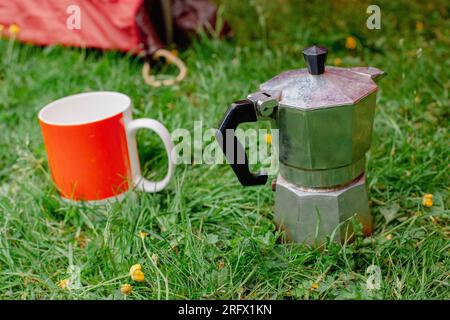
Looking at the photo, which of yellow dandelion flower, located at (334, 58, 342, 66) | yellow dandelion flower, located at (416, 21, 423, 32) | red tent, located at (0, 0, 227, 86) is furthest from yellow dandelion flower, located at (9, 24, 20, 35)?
yellow dandelion flower, located at (416, 21, 423, 32)

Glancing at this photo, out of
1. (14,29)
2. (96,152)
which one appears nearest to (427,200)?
(96,152)

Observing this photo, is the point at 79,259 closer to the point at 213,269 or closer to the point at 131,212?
the point at 131,212

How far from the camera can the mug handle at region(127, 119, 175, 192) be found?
1107mm

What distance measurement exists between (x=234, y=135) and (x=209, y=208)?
0.27 metres

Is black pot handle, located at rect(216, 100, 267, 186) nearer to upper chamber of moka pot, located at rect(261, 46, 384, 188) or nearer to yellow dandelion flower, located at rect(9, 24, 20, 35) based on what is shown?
upper chamber of moka pot, located at rect(261, 46, 384, 188)

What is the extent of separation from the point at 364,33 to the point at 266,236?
3.83 feet

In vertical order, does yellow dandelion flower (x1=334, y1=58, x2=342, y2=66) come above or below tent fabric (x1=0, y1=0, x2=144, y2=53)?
below

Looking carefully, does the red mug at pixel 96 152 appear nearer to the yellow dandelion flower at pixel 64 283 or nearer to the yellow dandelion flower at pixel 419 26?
the yellow dandelion flower at pixel 64 283

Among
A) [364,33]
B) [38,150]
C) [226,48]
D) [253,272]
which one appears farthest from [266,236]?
[364,33]

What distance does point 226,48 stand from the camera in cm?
177

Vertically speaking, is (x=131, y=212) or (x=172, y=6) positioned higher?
(x=172, y=6)

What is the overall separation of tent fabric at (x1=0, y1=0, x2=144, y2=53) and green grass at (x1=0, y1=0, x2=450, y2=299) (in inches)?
1.9
